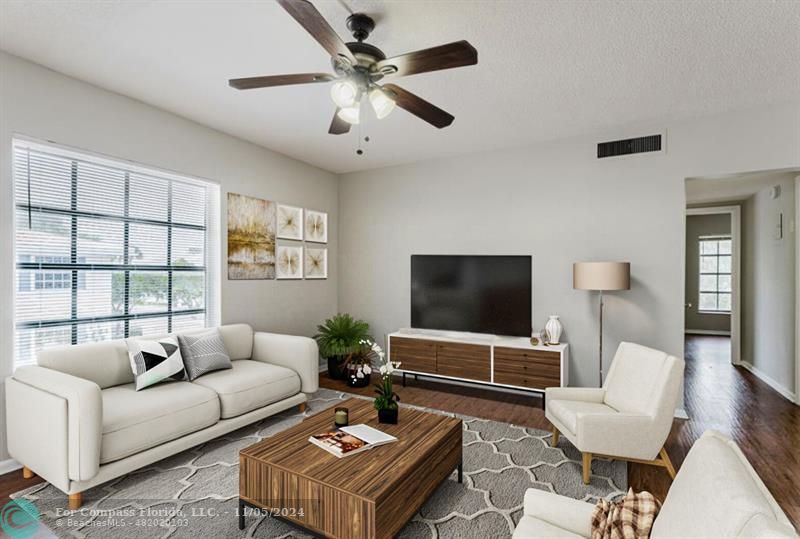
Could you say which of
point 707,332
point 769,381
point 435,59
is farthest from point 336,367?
point 707,332

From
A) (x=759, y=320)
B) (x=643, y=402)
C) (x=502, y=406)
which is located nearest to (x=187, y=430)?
(x=502, y=406)

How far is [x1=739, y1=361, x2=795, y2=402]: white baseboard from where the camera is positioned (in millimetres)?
4164

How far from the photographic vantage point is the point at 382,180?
5336 millimetres

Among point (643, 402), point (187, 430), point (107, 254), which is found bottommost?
point (187, 430)

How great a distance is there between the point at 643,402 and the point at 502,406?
1.57 m

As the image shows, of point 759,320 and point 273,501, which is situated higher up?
point 759,320

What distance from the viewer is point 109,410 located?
2.46 m

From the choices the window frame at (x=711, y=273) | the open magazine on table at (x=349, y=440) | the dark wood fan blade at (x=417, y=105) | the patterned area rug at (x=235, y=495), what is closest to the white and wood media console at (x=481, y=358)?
the patterned area rug at (x=235, y=495)

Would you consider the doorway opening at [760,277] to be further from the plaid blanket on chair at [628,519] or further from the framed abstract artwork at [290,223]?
the framed abstract artwork at [290,223]

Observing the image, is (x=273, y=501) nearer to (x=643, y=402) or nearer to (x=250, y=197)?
(x=643, y=402)

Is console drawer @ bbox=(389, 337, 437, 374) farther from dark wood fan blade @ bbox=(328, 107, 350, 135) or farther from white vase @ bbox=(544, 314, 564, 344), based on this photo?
dark wood fan blade @ bbox=(328, 107, 350, 135)

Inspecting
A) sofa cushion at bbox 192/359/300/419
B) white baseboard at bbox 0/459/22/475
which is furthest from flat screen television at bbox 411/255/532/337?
white baseboard at bbox 0/459/22/475

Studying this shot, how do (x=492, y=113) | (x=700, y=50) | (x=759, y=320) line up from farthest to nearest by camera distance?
1. (x=759, y=320)
2. (x=492, y=113)
3. (x=700, y=50)

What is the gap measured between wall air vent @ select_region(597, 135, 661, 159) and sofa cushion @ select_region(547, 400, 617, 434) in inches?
96.2
